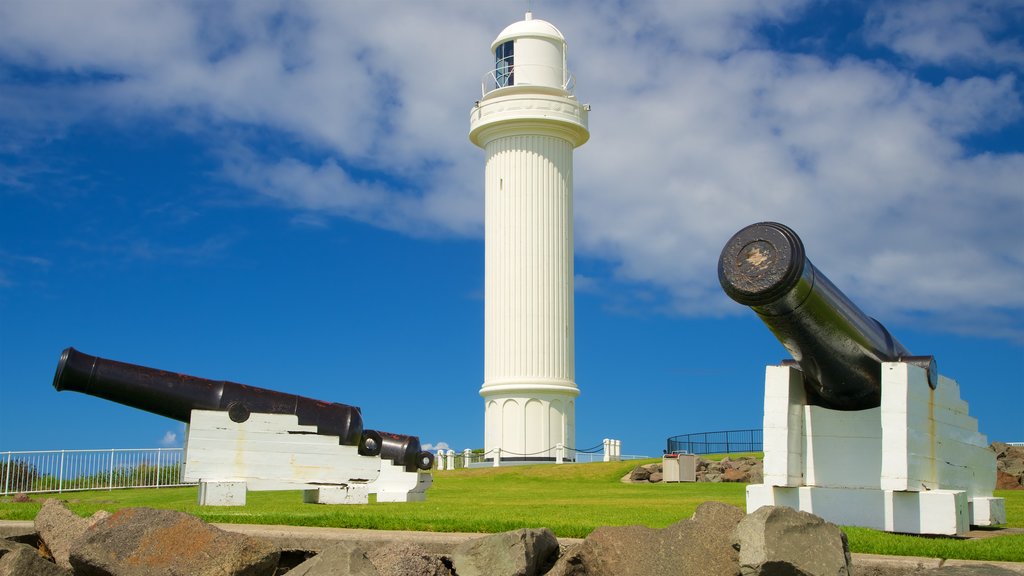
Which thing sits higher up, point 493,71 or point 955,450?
point 493,71

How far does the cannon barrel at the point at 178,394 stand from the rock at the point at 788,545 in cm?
798

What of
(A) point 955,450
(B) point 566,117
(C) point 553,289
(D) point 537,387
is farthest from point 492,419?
(A) point 955,450

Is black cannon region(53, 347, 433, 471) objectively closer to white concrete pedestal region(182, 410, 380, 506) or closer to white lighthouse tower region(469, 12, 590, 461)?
white concrete pedestal region(182, 410, 380, 506)

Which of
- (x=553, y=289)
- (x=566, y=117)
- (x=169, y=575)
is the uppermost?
(x=566, y=117)

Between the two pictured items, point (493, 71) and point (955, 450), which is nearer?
point (955, 450)

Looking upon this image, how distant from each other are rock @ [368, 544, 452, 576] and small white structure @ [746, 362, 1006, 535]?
347 centimetres

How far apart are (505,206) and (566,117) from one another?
349cm

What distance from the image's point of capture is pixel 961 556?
6582mm

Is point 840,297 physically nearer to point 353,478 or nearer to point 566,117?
point 353,478

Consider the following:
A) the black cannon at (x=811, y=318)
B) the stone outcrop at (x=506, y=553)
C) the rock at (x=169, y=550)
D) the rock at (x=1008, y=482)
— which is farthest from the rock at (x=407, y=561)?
the rock at (x=1008, y=482)

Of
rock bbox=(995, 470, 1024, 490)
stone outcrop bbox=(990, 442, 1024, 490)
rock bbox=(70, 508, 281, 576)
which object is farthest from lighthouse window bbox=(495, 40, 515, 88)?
rock bbox=(70, 508, 281, 576)

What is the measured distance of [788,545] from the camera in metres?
5.90

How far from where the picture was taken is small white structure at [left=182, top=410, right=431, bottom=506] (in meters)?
12.4

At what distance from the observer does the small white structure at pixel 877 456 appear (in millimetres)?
8477
